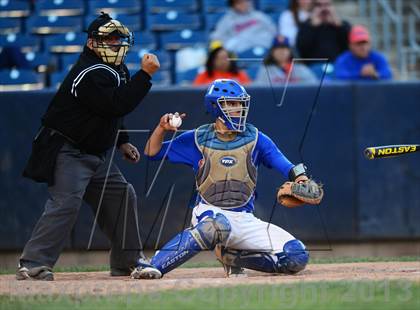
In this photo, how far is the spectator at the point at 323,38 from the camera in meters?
12.9

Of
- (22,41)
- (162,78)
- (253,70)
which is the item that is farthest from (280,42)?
(22,41)

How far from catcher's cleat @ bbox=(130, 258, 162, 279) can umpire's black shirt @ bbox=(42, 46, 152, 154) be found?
963mm

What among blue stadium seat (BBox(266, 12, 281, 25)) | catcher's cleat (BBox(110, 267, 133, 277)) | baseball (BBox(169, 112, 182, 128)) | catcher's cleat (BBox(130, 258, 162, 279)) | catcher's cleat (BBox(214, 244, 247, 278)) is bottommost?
catcher's cleat (BBox(110, 267, 133, 277))

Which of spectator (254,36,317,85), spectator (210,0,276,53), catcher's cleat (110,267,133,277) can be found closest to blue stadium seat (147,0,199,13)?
spectator (210,0,276,53)

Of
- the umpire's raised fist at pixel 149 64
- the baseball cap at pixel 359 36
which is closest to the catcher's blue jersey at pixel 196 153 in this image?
the umpire's raised fist at pixel 149 64

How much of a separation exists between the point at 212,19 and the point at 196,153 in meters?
6.37

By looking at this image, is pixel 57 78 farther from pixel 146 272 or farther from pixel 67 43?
pixel 146 272

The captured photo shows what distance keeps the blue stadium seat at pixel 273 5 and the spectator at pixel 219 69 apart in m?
2.97

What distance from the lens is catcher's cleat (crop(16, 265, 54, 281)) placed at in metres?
7.27

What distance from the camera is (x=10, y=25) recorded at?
44.1 feet

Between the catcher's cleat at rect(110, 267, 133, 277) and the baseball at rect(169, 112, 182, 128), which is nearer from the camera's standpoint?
the baseball at rect(169, 112, 182, 128)

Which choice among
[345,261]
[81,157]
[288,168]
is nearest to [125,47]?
[81,157]

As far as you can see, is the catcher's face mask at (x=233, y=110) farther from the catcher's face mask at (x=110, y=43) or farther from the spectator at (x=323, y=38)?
the spectator at (x=323, y=38)

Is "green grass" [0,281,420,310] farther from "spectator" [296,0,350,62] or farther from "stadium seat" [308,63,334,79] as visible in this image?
"spectator" [296,0,350,62]
